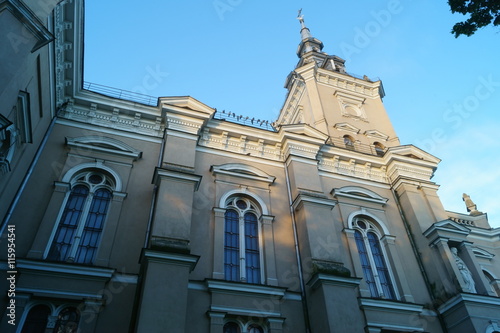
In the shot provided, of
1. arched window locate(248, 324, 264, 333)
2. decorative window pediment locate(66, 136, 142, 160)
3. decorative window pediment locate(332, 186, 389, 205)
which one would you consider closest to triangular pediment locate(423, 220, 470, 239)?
decorative window pediment locate(332, 186, 389, 205)

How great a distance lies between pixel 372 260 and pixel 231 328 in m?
6.00

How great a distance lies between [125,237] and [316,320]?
5993 millimetres

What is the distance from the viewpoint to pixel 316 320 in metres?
10.9

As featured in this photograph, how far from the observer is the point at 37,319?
9203 millimetres

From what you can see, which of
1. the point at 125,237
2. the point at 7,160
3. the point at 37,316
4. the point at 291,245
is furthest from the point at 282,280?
the point at 7,160

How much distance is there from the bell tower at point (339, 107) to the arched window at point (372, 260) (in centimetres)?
516

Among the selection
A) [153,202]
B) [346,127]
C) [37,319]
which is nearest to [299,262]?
[153,202]

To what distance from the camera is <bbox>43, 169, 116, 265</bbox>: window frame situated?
10.7 metres

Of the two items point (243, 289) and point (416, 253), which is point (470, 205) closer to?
point (416, 253)

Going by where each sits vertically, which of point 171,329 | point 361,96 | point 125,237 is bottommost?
point 171,329

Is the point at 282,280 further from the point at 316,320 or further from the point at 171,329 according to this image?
the point at 171,329

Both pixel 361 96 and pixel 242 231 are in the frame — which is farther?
pixel 361 96

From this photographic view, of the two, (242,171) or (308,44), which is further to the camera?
(308,44)

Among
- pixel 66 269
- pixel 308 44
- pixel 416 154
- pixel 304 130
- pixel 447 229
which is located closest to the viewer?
pixel 66 269
